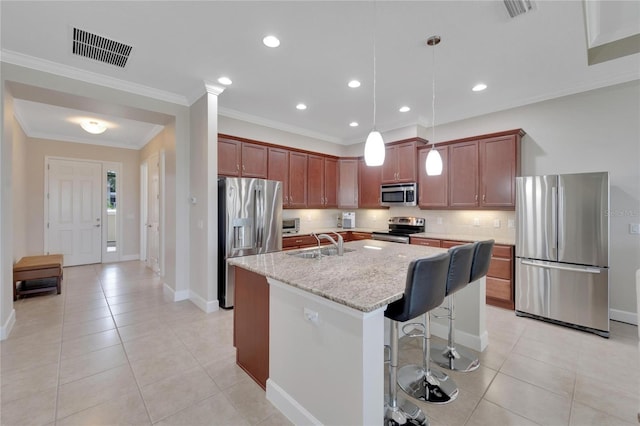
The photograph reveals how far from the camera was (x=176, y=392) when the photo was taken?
202cm

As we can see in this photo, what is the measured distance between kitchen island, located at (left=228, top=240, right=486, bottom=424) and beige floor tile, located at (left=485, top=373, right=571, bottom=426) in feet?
3.63

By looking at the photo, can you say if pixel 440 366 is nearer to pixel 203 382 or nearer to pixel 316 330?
pixel 316 330

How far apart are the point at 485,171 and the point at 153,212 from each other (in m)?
6.16

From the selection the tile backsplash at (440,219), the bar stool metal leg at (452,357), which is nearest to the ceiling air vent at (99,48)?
the tile backsplash at (440,219)

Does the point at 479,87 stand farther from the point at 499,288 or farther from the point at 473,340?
the point at 473,340

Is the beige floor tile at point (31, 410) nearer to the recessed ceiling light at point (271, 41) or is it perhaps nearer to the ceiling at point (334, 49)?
the ceiling at point (334, 49)

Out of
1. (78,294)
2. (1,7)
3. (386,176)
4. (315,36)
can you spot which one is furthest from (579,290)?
(78,294)

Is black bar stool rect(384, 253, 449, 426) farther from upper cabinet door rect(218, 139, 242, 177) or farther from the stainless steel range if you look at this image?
upper cabinet door rect(218, 139, 242, 177)

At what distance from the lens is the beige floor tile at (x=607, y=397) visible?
1815mm

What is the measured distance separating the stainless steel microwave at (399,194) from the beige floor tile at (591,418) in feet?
10.9

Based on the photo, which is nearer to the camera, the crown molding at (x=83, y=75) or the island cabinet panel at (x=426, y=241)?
the crown molding at (x=83, y=75)

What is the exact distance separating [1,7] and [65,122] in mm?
3478

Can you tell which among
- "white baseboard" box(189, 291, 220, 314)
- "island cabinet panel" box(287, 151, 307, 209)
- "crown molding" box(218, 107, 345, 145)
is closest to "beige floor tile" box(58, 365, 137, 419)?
"white baseboard" box(189, 291, 220, 314)

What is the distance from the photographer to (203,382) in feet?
7.00
